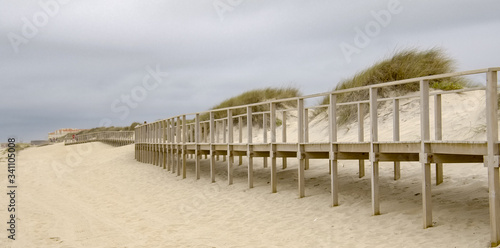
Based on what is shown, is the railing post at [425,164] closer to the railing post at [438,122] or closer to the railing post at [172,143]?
the railing post at [438,122]

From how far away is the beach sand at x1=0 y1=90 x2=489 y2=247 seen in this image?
9.17 m

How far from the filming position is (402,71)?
1969 cm

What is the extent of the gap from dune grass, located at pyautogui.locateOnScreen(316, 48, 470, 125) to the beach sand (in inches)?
48.2

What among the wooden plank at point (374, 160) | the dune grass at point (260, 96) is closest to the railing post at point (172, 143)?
the dune grass at point (260, 96)

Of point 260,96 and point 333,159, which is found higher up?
point 260,96

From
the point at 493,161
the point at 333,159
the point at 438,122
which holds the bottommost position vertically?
the point at 333,159

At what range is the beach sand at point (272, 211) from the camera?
9.17 m

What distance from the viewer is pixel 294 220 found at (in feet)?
36.5

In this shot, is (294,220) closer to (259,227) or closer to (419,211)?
(259,227)

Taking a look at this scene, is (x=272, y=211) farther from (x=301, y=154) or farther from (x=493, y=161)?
(x=493, y=161)

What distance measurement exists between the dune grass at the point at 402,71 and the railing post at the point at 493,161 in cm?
1122

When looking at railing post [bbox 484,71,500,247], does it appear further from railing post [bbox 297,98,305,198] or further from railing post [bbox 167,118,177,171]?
railing post [bbox 167,118,177,171]

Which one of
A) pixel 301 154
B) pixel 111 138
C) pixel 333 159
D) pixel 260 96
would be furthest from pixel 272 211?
pixel 111 138

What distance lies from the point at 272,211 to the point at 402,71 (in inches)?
380
